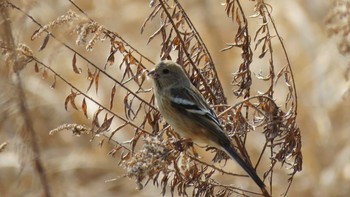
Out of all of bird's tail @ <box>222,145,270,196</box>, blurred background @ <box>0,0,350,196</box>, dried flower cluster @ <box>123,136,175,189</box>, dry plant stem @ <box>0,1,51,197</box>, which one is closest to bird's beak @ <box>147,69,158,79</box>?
bird's tail @ <box>222,145,270,196</box>

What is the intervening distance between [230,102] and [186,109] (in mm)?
2906

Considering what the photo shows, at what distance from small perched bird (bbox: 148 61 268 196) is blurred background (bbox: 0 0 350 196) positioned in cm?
233

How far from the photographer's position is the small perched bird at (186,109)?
3.61 meters

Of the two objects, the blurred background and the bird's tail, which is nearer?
the bird's tail

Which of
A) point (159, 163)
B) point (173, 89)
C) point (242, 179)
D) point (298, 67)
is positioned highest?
point (298, 67)

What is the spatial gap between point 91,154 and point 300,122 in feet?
6.77

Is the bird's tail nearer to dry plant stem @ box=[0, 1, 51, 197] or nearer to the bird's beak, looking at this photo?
the bird's beak

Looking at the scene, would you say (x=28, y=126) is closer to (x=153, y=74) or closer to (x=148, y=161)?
(x=148, y=161)

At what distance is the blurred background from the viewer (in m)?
6.82

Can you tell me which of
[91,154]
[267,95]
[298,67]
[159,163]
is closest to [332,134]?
[298,67]

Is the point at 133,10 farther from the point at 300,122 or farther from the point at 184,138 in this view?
the point at 184,138

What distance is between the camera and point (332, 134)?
694 centimetres

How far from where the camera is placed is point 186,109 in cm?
411

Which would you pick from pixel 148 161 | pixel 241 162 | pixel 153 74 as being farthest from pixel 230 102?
pixel 148 161
